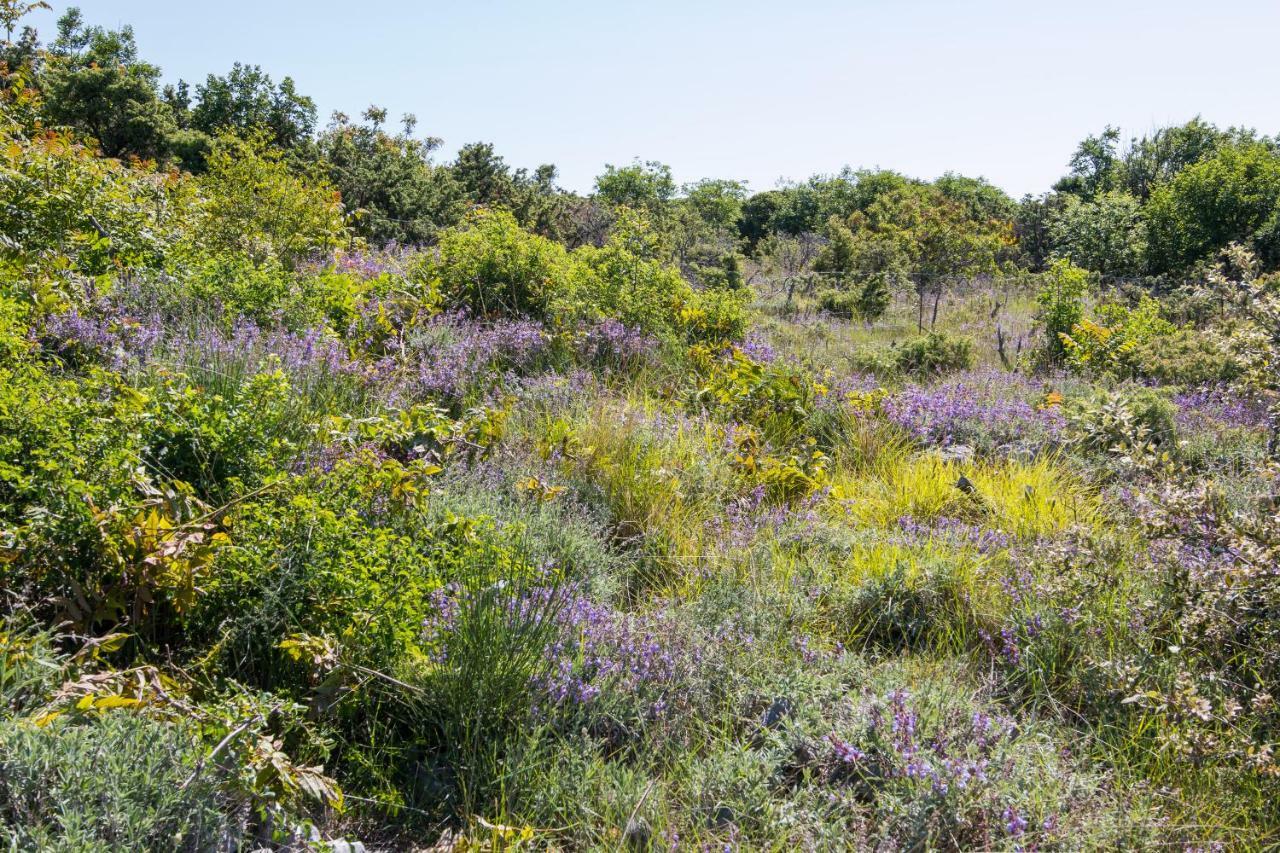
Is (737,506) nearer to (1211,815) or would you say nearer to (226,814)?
(1211,815)

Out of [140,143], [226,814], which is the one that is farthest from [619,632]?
[140,143]

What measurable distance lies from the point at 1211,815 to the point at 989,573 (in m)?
1.39

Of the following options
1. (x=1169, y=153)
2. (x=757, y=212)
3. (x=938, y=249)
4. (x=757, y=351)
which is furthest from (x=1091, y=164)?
(x=757, y=351)

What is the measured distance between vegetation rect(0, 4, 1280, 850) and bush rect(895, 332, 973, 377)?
2346 mm

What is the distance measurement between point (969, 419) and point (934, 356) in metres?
3.03

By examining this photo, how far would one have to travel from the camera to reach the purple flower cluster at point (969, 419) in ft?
19.0

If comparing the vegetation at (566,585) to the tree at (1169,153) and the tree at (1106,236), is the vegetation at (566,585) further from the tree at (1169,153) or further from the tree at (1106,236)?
the tree at (1169,153)

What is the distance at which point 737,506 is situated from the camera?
4.40m

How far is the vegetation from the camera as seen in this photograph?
85.8 inches

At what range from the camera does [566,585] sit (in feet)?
9.89

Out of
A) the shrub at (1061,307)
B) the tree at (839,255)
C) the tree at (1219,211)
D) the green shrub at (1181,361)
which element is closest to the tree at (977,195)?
the tree at (1219,211)

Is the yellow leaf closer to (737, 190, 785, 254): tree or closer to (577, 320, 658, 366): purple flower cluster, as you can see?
(577, 320, 658, 366): purple flower cluster

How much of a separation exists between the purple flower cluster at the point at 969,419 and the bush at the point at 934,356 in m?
2.12

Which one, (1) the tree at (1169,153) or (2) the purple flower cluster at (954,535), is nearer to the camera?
(2) the purple flower cluster at (954,535)
